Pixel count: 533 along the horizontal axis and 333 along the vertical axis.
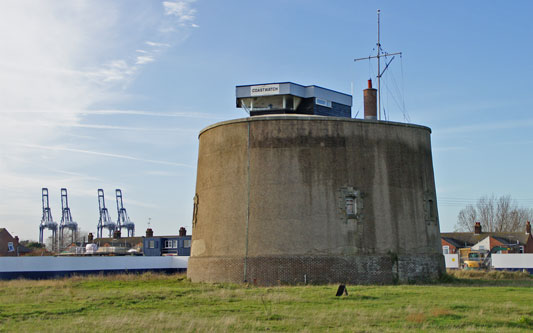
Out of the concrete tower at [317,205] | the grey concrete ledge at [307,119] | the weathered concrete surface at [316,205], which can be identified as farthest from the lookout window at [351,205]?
the grey concrete ledge at [307,119]

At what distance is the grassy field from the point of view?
14500mm

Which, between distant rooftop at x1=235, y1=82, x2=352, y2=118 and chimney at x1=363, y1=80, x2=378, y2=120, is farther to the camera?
distant rooftop at x1=235, y1=82, x2=352, y2=118

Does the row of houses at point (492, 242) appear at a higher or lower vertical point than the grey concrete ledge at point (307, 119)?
lower

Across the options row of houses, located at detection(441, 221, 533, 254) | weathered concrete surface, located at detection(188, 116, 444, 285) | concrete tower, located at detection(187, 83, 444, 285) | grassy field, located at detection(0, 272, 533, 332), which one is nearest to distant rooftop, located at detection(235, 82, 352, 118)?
concrete tower, located at detection(187, 83, 444, 285)

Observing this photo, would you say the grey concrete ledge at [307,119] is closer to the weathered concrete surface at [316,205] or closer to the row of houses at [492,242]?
the weathered concrete surface at [316,205]

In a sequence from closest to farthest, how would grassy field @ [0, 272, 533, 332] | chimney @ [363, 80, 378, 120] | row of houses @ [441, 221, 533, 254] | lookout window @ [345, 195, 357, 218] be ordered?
grassy field @ [0, 272, 533, 332]
lookout window @ [345, 195, 357, 218]
chimney @ [363, 80, 378, 120]
row of houses @ [441, 221, 533, 254]

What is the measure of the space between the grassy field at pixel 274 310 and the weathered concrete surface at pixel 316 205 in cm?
321

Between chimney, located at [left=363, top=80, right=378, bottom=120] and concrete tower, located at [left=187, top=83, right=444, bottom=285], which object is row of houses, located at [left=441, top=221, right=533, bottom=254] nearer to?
chimney, located at [left=363, top=80, right=378, bottom=120]

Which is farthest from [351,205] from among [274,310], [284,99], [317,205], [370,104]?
[274,310]

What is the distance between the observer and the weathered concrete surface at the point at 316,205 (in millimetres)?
26984

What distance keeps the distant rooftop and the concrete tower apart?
379cm

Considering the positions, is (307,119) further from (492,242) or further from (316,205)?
(492,242)

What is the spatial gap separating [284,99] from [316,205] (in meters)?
7.43

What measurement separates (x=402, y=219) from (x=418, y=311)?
12.0 meters
